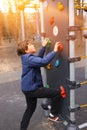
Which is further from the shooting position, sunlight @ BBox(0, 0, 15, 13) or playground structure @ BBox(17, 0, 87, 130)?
sunlight @ BBox(0, 0, 15, 13)

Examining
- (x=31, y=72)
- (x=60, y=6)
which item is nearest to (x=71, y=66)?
(x=31, y=72)

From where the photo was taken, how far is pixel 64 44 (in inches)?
112

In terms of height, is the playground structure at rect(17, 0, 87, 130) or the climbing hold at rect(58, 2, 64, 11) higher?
the climbing hold at rect(58, 2, 64, 11)

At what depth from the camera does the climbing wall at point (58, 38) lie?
2.79 m

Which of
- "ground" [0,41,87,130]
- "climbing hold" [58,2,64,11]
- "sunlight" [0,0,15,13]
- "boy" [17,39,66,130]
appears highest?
"sunlight" [0,0,15,13]

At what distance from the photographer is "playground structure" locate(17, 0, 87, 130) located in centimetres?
269

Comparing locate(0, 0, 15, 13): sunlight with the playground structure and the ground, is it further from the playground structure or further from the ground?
the playground structure

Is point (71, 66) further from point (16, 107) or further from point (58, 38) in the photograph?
point (16, 107)

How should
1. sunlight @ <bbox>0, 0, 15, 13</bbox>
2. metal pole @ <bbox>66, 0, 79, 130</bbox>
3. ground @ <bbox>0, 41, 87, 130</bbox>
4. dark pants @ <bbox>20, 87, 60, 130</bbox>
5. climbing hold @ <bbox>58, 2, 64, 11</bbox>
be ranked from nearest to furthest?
metal pole @ <bbox>66, 0, 79, 130</bbox> → climbing hold @ <bbox>58, 2, 64, 11</bbox> → dark pants @ <bbox>20, 87, 60, 130</bbox> → ground @ <bbox>0, 41, 87, 130</bbox> → sunlight @ <bbox>0, 0, 15, 13</bbox>

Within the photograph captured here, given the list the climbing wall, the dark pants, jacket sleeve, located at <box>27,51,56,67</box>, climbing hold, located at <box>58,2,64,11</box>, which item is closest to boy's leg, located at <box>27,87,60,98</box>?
the dark pants

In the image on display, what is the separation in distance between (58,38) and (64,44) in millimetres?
204

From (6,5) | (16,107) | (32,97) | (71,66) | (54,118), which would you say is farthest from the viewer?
(6,5)

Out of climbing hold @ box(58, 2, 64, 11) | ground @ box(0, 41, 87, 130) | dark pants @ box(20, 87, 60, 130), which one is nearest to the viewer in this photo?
climbing hold @ box(58, 2, 64, 11)

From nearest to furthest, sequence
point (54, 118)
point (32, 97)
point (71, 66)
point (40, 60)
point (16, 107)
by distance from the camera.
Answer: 1. point (40, 60)
2. point (71, 66)
3. point (32, 97)
4. point (54, 118)
5. point (16, 107)
